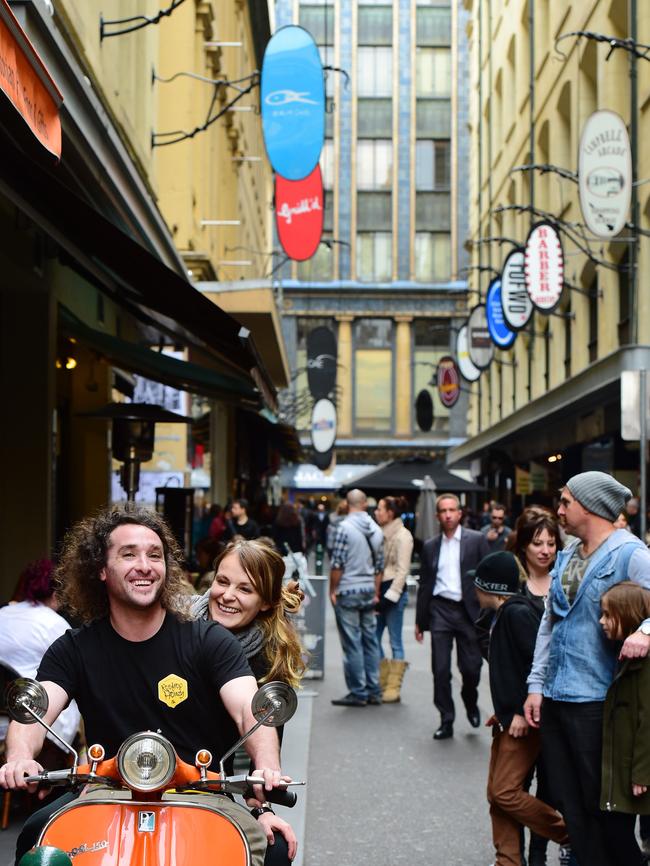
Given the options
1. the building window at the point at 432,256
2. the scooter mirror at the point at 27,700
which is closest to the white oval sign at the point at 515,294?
the scooter mirror at the point at 27,700

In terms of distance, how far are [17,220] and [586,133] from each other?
1021 centimetres

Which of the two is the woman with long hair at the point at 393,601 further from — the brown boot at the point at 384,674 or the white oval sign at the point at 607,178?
the white oval sign at the point at 607,178

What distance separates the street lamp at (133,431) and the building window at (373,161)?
52.1m

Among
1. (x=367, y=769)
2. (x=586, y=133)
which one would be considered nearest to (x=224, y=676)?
(x=367, y=769)

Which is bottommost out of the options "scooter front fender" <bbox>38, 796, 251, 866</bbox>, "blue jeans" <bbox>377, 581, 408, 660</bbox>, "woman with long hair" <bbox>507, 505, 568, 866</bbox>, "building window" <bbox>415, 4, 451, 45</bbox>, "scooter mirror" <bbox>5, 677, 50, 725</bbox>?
"blue jeans" <bbox>377, 581, 408, 660</bbox>

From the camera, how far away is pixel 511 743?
6.12 metres

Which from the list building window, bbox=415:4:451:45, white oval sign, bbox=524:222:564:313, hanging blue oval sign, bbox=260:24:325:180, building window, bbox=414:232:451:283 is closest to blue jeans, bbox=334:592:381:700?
hanging blue oval sign, bbox=260:24:325:180

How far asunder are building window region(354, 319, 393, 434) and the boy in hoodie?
56.6 m

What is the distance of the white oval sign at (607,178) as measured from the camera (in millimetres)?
17000

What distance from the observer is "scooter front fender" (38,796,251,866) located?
3.14m

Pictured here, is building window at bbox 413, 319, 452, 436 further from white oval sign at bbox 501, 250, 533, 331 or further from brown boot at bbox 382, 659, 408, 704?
brown boot at bbox 382, 659, 408, 704

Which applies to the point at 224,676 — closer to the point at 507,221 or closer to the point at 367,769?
the point at 367,769

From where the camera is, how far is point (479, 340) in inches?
1262

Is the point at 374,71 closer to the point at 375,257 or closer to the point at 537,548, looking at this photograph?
the point at 375,257
